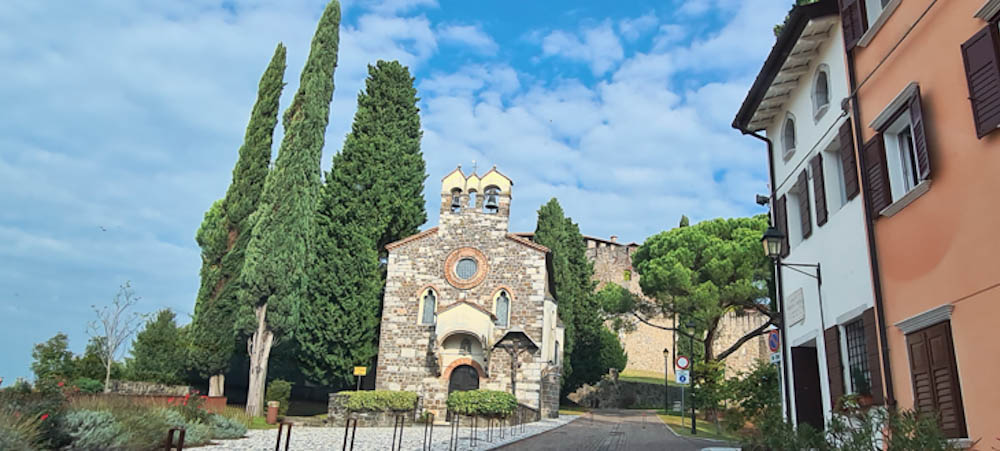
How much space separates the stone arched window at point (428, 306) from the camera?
28797 millimetres

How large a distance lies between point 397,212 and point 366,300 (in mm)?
4646

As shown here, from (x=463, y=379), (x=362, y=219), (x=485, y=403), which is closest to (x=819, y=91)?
(x=485, y=403)

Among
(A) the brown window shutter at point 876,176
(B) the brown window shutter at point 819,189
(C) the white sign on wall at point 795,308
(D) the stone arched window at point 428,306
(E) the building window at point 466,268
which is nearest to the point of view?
(A) the brown window shutter at point 876,176

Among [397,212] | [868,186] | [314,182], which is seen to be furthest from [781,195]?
[397,212]

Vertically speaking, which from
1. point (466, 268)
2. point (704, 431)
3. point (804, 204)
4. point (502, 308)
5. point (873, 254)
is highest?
point (466, 268)

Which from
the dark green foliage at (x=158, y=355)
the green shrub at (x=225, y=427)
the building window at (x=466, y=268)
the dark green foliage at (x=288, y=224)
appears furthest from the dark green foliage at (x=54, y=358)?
the building window at (x=466, y=268)

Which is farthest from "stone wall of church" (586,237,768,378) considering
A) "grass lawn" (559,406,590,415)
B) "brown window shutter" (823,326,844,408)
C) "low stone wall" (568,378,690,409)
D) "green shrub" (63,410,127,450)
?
"green shrub" (63,410,127,450)

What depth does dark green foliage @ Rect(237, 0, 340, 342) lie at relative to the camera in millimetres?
24312

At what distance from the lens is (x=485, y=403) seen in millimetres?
23266

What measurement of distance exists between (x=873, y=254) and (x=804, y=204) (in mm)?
2970

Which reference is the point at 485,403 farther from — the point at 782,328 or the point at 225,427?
the point at 782,328

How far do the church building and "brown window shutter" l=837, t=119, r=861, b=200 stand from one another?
18.3 m

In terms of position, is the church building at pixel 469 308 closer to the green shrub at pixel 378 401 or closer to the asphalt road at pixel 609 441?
the green shrub at pixel 378 401

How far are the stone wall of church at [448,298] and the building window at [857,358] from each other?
58.1ft
